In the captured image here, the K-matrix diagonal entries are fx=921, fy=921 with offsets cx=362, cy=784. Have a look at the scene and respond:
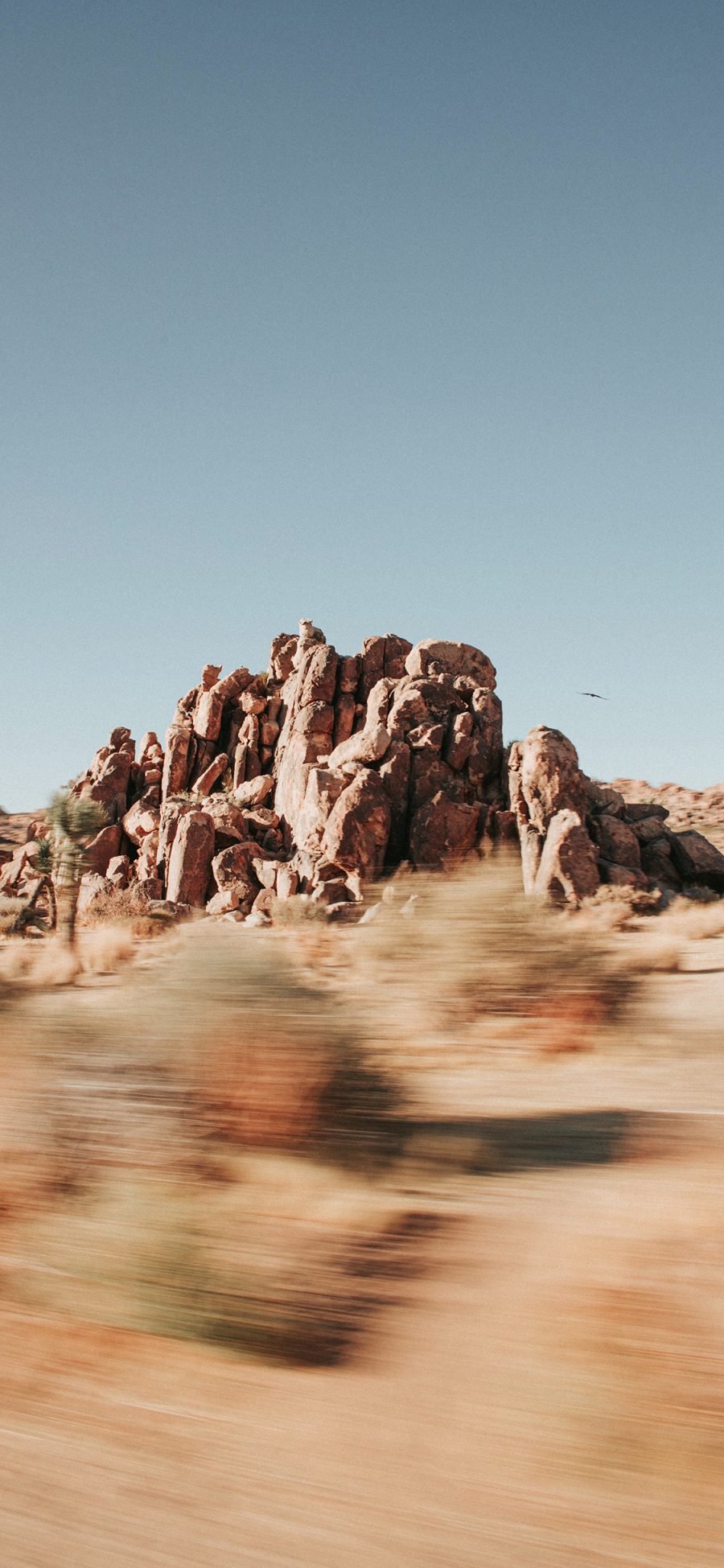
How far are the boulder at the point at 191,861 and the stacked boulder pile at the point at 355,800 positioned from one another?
6 centimetres

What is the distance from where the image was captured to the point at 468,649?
3688cm

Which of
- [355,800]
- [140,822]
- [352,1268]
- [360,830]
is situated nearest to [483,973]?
[352,1268]

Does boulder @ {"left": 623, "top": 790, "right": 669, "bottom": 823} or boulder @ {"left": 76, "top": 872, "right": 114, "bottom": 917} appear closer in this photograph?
boulder @ {"left": 623, "top": 790, "right": 669, "bottom": 823}

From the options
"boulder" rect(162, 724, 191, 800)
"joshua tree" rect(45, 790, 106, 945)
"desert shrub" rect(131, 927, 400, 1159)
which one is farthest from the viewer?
"boulder" rect(162, 724, 191, 800)

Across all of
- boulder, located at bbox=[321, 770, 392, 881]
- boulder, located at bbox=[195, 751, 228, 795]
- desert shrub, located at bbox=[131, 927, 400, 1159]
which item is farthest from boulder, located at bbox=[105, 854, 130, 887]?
desert shrub, located at bbox=[131, 927, 400, 1159]

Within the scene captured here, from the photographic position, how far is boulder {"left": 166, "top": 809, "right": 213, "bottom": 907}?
3388 centimetres

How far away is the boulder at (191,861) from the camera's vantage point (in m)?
33.9

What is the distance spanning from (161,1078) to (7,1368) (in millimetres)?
1543

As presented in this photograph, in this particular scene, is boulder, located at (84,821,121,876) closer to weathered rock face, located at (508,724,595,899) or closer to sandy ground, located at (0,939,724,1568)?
weathered rock face, located at (508,724,595,899)

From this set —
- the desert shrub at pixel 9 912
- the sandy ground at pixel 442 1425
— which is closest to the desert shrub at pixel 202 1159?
the sandy ground at pixel 442 1425

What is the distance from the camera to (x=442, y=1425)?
2.61 meters

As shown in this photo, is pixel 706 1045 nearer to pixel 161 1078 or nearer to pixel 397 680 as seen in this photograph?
pixel 161 1078

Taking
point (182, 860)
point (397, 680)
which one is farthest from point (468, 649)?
point (182, 860)

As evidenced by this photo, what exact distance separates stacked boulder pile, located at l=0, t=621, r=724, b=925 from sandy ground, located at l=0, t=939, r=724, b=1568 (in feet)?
72.8
